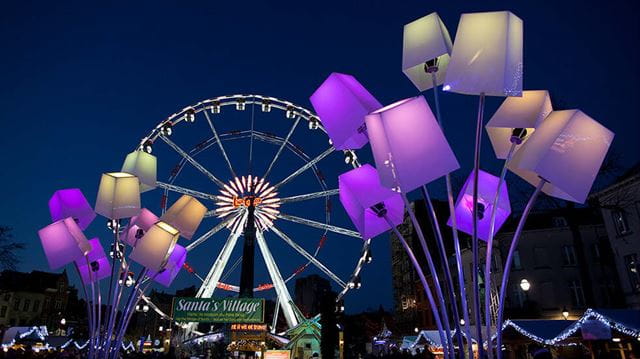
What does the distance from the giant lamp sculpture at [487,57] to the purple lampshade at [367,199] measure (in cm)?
212

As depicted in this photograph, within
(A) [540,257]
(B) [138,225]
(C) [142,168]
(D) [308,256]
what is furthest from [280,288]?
(A) [540,257]

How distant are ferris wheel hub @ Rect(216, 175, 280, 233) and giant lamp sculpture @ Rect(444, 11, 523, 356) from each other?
70.2ft

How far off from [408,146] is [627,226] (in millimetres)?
23845

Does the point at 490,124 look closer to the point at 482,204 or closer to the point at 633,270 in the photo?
the point at 482,204

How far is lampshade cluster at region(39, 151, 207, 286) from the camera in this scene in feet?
39.5

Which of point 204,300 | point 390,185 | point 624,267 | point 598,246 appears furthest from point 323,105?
point 598,246

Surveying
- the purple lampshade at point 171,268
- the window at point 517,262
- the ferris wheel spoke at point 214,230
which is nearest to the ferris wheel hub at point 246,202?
the ferris wheel spoke at point 214,230

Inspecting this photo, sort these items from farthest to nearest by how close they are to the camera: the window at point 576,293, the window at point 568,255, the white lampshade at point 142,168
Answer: the window at point 568,255
the window at point 576,293
the white lampshade at point 142,168

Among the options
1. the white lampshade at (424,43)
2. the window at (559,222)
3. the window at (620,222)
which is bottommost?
the white lampshade at (424,43)

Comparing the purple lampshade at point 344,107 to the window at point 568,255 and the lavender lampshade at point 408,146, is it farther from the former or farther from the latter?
the window at point 568,255

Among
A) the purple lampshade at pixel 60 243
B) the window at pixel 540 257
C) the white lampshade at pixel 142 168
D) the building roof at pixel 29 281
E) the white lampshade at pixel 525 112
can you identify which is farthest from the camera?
the building roof at pixel 29 281

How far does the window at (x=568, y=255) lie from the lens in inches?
1184

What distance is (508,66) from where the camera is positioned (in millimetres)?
6223

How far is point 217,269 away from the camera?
85.6ft
